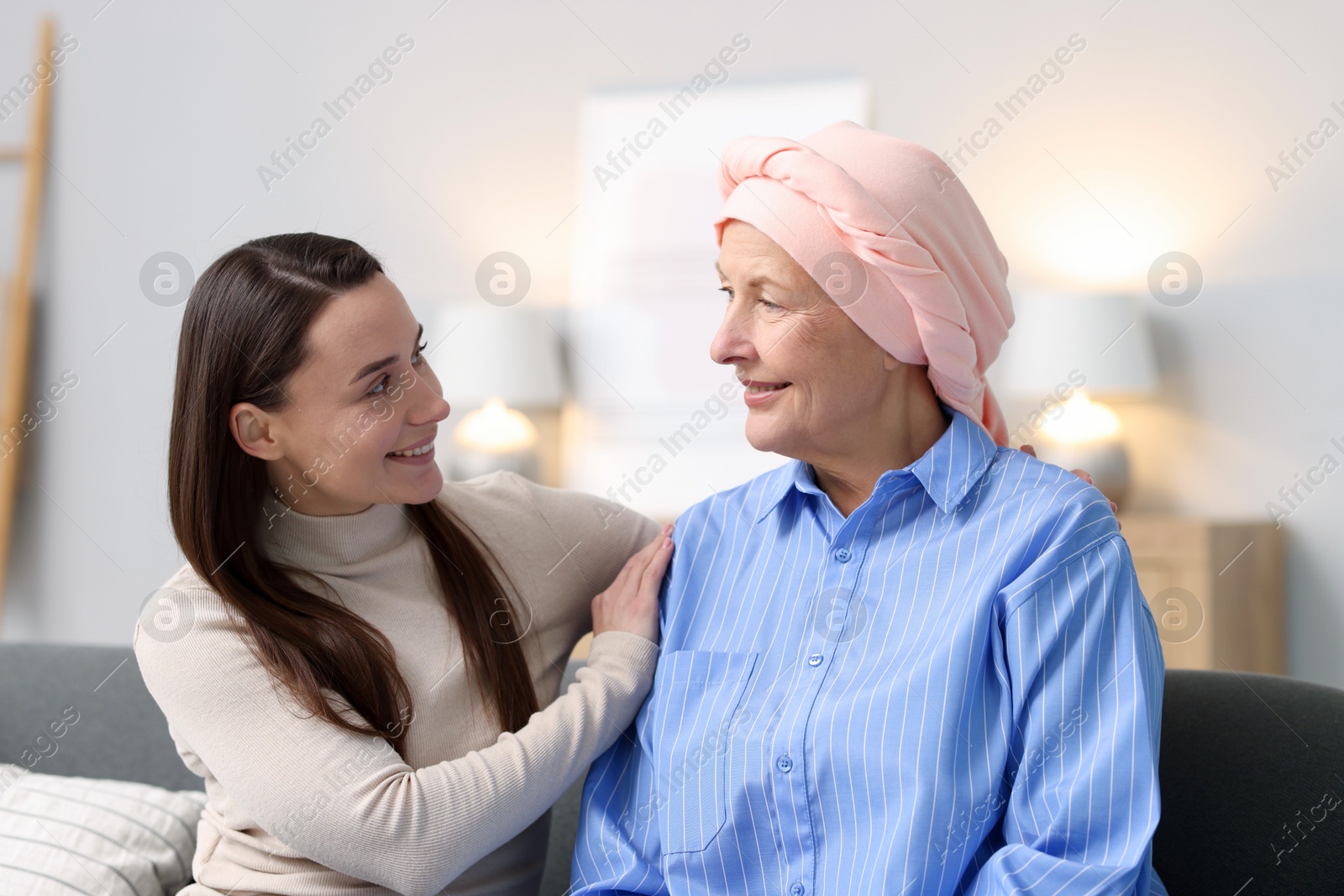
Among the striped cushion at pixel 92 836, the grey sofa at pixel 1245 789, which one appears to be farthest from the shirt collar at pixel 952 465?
the striped cushion at pixel 92 836

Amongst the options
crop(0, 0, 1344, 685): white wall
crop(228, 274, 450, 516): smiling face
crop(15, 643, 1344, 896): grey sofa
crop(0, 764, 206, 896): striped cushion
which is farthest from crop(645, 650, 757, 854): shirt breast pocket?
crop(0, 0, 1344, 685): white wall

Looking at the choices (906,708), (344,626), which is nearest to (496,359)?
(344,626)

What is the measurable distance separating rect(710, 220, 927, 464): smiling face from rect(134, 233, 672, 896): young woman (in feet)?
0.93

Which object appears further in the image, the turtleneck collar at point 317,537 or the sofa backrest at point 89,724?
the sofa backrest at point 89,724

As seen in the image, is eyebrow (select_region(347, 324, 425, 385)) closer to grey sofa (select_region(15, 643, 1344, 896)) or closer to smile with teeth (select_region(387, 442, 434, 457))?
smile with teeth (select_region(387, 442, 434, 457))

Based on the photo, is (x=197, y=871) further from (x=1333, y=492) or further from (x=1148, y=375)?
(x=1333, y=492)

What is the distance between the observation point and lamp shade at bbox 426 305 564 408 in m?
3.12

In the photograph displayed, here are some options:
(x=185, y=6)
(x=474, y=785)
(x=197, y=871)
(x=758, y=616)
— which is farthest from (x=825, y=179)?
(x=185, y=6)

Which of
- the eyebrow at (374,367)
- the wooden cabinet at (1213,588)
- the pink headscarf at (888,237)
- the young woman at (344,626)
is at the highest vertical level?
the pink headscarf at (888,237)

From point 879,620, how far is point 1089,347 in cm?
189

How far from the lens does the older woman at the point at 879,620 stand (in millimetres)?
1101

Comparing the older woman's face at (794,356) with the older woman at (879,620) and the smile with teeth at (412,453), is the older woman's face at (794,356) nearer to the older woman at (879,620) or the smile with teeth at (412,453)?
the older woman at (879,620)

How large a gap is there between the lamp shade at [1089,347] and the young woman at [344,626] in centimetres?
175

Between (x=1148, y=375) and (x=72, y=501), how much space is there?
3.33 meters
